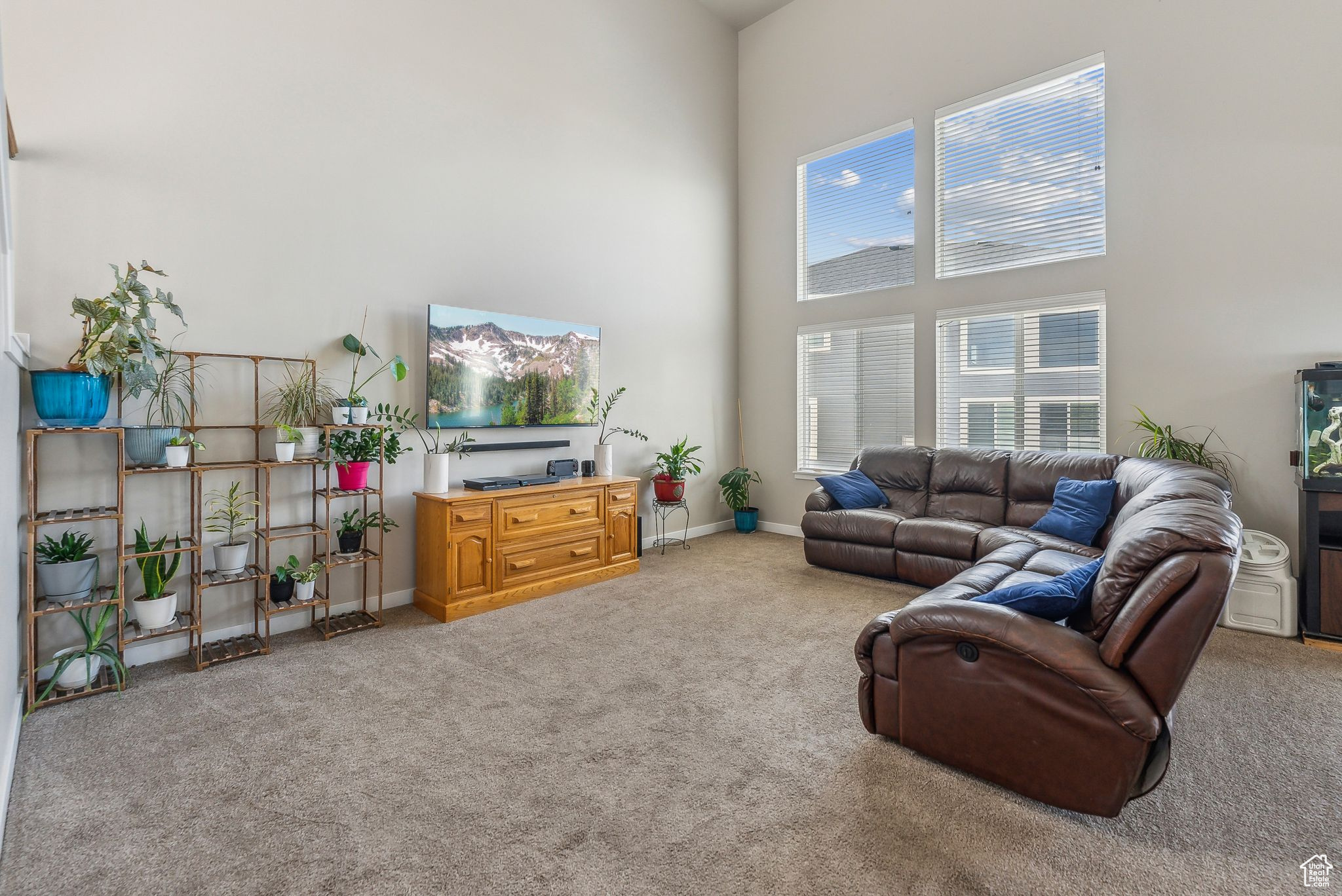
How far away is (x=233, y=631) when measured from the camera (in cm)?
334

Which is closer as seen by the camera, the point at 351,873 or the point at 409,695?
the point at 351,873

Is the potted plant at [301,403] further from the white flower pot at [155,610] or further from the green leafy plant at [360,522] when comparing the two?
the white flower pot at [155,610]

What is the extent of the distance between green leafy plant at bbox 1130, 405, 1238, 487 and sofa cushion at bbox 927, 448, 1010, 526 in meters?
0.86

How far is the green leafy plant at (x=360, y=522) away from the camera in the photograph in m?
3.59

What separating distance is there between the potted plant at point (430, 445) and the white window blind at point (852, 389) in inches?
134

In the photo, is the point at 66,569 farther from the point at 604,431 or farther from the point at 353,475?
the point at 604,431

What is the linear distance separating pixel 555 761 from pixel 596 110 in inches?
193

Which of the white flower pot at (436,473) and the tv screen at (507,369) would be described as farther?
the tv screen at (507,369)

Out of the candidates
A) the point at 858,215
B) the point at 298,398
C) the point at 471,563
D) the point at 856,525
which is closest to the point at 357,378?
the point at 298,398

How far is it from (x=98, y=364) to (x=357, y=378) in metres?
1.27

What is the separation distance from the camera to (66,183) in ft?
9.30

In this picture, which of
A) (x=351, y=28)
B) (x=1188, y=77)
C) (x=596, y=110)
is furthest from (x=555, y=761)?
(x=1188, y=77)

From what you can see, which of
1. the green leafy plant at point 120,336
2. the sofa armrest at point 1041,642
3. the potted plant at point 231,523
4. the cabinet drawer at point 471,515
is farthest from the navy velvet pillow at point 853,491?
the green leafy plant at point 120,336

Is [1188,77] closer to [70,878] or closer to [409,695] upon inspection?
[409,695]
